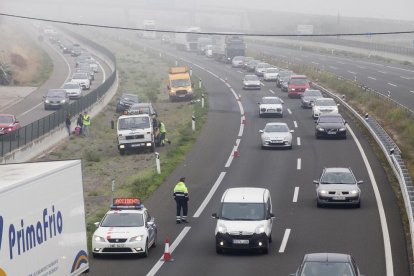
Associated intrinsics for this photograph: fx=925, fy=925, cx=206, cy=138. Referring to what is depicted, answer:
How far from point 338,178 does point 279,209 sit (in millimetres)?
2458

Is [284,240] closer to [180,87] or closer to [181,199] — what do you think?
[181,199]

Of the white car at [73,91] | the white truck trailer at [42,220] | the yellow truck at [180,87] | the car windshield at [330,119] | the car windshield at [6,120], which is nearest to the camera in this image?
the white truck trailer at [42,220]

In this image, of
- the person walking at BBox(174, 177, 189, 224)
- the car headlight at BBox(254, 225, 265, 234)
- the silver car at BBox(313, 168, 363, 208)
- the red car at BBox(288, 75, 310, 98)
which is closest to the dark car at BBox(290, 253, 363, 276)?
the car headlight at BBox(254, 225, 265, 234)

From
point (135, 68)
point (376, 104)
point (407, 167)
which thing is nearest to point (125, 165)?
point (407, 167)

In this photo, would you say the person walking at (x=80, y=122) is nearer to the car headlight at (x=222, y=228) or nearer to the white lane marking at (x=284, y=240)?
the white lane marking at (x=284, y=240)

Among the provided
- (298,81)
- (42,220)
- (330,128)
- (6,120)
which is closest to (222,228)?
(42,220)

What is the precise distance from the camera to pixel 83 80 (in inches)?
3462

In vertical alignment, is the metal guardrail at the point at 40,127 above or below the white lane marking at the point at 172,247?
below

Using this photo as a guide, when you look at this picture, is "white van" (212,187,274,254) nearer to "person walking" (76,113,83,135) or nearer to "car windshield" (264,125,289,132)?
"car windshield" (264,125,289,132)

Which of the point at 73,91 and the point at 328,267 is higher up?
the point at 328,267

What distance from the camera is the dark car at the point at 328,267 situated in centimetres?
1956

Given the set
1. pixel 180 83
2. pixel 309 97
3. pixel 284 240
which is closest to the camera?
pixel 284 240

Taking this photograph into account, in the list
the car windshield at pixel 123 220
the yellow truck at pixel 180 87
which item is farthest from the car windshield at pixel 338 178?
the yellow truck at pixel 180 87

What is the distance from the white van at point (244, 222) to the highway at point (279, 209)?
1.43 feet
